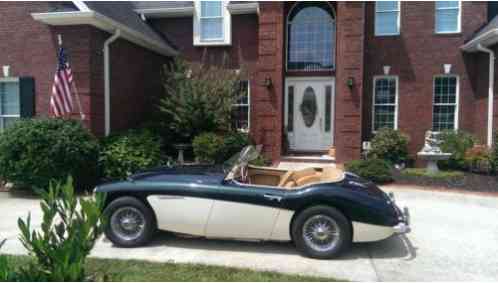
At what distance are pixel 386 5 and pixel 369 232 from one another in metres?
9.82

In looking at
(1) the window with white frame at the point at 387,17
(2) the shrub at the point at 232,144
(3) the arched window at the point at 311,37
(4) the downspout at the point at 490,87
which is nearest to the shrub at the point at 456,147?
(4) the downspout at the point at 490,87

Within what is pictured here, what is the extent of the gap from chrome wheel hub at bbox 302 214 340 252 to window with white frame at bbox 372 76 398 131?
8407mm

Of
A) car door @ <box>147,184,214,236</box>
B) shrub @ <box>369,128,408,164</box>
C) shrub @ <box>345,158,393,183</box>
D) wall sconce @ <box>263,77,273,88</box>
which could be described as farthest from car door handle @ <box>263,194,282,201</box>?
shrub @ <box>369,128,408,164</box>

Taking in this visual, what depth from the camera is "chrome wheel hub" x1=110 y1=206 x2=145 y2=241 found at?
4.28 meters

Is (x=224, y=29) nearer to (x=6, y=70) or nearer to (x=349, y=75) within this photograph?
(x=349, y=75)

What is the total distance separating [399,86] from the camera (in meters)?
11.3

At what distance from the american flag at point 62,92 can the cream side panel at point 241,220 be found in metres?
5.34

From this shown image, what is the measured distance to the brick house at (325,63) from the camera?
9.96 metres

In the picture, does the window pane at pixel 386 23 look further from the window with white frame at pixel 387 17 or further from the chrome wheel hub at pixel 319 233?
the chrome wheel hub at pixel 319 233

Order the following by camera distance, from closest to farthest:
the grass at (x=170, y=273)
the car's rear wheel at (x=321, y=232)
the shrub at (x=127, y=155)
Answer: the grass at (x=170, y=273)
the car's rear wheel at (x=321, y=232)
the shrub at (x=127, y=155)

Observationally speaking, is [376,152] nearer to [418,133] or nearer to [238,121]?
[418,133]

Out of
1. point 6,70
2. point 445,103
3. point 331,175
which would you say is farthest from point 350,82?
point 6,70

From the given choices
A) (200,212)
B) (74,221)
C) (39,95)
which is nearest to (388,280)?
(200,212)

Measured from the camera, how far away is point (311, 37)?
11.1m
